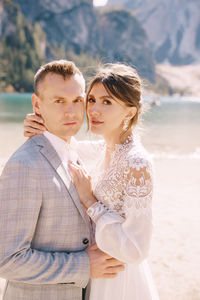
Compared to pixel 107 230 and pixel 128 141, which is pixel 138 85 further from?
pixel 107 230

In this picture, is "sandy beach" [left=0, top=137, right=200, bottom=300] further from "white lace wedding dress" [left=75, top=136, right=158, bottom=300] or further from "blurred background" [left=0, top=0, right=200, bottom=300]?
"white lace wedding dress" [left=75, top=136, right=158, bottom=300]

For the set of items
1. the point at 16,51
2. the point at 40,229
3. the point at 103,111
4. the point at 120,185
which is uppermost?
the point at 16,51

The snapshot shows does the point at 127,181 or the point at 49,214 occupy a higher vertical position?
the point at 127,181

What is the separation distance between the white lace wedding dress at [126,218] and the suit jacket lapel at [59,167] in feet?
0.56

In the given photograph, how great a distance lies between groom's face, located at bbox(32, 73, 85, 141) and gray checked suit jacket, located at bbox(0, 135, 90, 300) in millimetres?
180

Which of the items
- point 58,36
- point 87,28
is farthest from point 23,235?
point 87,28

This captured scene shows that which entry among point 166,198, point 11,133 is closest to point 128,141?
point 166,198

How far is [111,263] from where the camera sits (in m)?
1.95

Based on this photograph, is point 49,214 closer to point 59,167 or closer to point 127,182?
point 59,167

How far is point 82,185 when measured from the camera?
200 centimetres

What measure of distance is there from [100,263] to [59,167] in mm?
639

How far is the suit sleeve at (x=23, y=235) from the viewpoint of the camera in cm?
166

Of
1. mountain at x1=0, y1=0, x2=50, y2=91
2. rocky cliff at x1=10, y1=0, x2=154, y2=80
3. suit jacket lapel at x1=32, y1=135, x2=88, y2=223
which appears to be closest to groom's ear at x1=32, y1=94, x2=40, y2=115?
suit jacket lapel at x1=32, y1=135, x2=88, y2=223

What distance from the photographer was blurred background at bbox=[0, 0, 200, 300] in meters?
5.31
